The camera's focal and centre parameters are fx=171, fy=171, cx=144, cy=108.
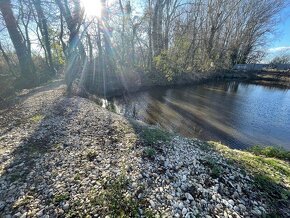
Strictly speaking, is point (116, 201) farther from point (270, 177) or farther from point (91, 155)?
point (270, 177)

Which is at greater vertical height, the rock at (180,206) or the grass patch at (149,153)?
the grass patch at (149,153)

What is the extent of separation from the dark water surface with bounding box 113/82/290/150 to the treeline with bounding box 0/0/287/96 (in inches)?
187

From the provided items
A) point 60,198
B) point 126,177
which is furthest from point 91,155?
point 60,198

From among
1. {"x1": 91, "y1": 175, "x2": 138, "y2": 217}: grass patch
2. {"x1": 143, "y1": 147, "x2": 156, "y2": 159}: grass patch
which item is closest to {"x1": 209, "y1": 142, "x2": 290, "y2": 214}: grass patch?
{"x1": 143, "y1": 147, "x2": 156, "y2": 159}: grass patch

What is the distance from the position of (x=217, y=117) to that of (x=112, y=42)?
50.6 ft

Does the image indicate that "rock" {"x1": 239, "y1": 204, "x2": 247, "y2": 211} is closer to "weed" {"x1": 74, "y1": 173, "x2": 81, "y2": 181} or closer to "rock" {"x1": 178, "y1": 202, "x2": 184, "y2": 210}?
"rock" {"x1": 178, "y1": 202, "x2": 184, "y2": 210}

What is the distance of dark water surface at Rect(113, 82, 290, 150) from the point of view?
937 cm

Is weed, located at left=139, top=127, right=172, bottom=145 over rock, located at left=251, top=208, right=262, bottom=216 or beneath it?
over

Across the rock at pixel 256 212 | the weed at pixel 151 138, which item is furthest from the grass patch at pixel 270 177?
the weed at pixel 151 138

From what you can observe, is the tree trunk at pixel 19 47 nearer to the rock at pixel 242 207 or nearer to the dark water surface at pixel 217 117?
the dark water surface at pixel 217 117

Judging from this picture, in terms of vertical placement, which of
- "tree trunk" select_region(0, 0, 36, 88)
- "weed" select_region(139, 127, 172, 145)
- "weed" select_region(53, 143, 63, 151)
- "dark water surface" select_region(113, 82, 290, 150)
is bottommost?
"dark water surface" select_region(113, 82, 290, 150)

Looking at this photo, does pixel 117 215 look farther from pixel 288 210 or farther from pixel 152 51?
pixel 152 51

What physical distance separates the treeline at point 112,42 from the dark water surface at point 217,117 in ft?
15.6

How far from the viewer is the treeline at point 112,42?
522 inches
